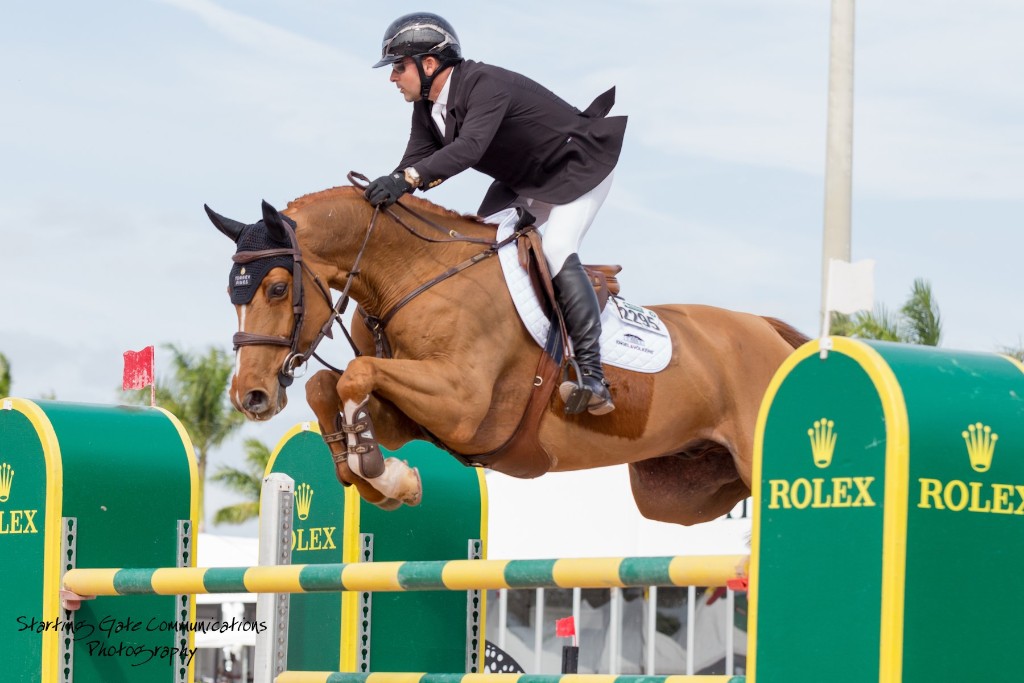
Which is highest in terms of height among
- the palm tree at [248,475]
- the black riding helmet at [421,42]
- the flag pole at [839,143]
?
the flag pole at [839,143]

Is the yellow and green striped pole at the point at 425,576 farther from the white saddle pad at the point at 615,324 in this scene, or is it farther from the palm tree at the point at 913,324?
the palm tree at the point at 913,324

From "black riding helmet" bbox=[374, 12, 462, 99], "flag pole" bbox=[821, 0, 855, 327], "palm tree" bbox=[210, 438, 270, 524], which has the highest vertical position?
"flag pole" bbox=[821, 0, 855, 327]

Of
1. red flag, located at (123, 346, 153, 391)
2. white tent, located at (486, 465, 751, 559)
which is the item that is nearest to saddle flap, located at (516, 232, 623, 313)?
red flag, located at (123, 346, 153, 391)

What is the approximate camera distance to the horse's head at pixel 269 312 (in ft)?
16.1

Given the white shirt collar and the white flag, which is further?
the white shirt collar

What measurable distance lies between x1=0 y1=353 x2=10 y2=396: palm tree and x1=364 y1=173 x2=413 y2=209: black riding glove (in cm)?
2827

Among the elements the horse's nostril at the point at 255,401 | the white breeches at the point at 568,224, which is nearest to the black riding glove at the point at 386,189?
the white breeches at the point at 568,224

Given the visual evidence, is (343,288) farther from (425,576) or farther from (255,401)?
(425,576)

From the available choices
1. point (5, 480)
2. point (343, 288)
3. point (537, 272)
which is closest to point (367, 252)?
point (343, 288)

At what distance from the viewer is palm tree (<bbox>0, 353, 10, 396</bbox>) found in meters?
31.6

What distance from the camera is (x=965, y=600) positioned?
3.37m

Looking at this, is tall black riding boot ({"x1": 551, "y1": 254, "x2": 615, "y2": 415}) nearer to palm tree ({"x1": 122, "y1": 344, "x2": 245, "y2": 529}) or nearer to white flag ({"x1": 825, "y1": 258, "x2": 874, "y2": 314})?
white flag ({"x1": 825, "y1": 258, "x2": 874, "y2": 314})

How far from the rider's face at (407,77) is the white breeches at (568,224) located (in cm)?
65

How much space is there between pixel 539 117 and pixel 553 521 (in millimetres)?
15472
